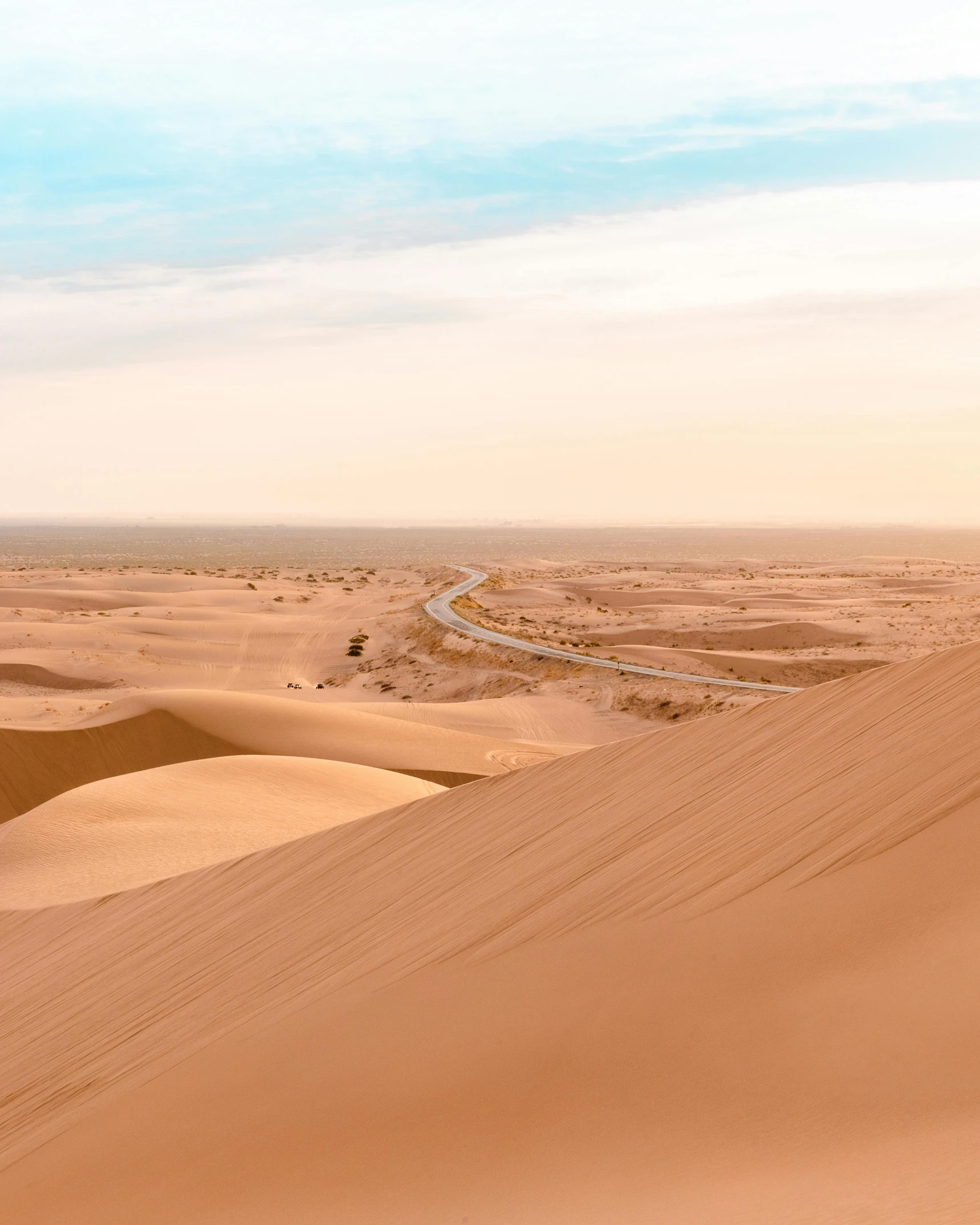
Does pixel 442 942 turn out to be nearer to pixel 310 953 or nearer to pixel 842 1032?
pixel 310 953

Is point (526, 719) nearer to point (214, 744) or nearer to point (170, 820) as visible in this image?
point (214, 744)

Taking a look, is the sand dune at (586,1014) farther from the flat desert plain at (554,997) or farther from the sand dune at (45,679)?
the sand dune at (45,679)

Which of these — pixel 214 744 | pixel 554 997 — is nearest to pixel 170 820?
pixel 554 997

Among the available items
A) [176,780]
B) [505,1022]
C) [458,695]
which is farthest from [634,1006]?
[458,695]

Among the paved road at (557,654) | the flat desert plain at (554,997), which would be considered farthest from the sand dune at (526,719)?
the flat desert plain at (554,997)

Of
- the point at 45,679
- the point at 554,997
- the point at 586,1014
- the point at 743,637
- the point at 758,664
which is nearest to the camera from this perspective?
the point at 586,1014

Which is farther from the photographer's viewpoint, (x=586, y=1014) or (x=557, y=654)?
(x=557, y=654)
